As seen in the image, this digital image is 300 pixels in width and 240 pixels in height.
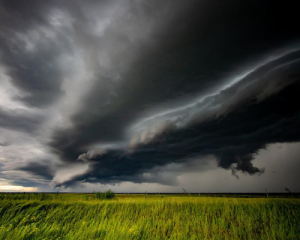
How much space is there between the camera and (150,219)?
335 inches

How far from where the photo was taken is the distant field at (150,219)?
631 cm

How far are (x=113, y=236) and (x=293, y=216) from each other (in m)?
8.16

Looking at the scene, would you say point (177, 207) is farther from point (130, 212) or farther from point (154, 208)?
point (130, 212)

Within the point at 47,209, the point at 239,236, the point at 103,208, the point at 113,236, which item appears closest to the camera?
the point at 113,236

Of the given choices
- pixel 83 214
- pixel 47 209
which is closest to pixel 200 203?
pixel 83 214

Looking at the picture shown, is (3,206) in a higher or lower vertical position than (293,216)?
higher

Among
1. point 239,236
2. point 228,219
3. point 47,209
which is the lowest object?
point 239,236

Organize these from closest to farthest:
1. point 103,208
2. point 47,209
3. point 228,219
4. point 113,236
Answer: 1. point 113,236
2. point 228,219
3. point 47,209
4. point 103,208

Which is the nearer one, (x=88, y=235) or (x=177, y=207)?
(x=88, y=235)

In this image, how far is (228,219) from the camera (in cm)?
840

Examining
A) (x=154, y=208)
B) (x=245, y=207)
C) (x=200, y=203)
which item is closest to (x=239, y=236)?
(x=245, y=207)

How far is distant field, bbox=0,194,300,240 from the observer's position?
631 centimetres

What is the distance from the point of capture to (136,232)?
5.86 meters

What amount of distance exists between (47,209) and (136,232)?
19.7 feet
